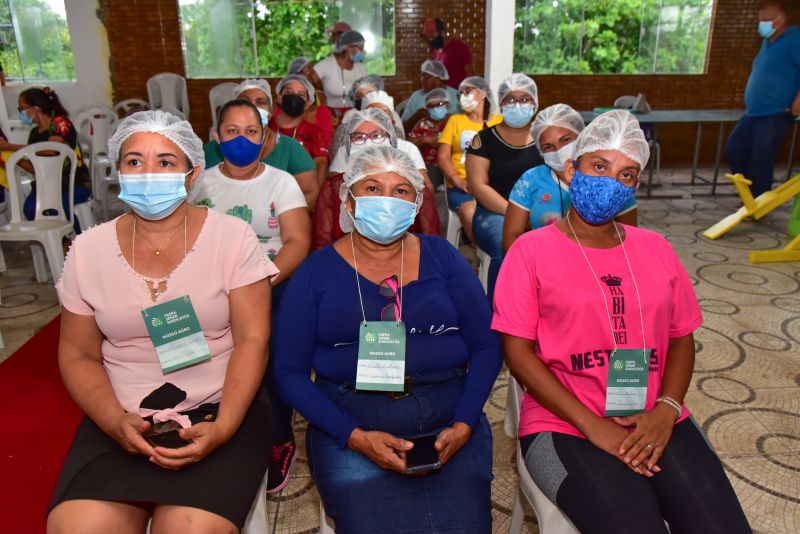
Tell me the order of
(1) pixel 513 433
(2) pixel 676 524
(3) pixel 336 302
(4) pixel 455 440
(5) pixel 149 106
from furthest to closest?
1. (5) pixel 149 106
2. (1) pixel 513 433
3. (3) pixel 336 302
4. (4) pixel 455 440
5. (2) pixel 676 524

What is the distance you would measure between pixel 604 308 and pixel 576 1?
8.59m

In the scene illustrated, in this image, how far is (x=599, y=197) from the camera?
1604mm

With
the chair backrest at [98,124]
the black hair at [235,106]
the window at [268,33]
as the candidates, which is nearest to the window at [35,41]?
the window at [268,33]

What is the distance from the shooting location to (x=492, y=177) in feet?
11.1

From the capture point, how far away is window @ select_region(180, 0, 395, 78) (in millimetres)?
8656

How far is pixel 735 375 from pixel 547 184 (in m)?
1.41

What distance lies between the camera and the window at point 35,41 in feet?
27.4

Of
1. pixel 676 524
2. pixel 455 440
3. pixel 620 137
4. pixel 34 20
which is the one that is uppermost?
pixel 34 20

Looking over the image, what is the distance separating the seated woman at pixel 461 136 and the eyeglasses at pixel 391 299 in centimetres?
236

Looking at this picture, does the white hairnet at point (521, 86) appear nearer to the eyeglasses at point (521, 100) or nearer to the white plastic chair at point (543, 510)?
the eyeglasses at point (521, 100)

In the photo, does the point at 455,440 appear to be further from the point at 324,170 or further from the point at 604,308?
the point at 324,170

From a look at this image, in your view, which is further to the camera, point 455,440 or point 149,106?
point 149,106

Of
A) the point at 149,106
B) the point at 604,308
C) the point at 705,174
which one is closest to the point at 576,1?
the point at 705,174

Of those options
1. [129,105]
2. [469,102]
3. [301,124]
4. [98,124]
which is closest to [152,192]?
[301,124]
